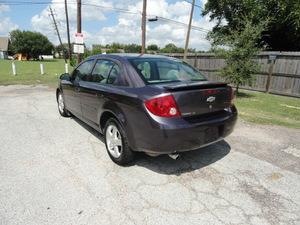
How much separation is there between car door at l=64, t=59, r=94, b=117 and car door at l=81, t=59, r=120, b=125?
9.0 inches

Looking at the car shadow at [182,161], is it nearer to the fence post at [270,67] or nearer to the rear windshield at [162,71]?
the rear windshield at [162,71]

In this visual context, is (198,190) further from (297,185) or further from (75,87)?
(75,87)

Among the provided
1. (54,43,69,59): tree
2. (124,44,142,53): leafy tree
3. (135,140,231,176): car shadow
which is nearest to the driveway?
(135,140,231,176): car shadow

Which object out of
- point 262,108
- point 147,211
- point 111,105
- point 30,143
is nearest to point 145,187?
point 147,211

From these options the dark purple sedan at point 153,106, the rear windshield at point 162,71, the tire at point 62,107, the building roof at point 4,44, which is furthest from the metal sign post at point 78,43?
the building roof at point 4,44

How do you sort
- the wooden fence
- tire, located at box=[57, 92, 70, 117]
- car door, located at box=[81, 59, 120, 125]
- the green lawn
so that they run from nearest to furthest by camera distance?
car door, located at box=[81, 59, 120, 125] → tire, located at box=[57, 92, 70, 117] → the wooden fence → the green lawn

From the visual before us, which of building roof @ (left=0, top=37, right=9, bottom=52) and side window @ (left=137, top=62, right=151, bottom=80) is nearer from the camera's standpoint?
side window @ (left=137, top=62, right=151, bottom=80)

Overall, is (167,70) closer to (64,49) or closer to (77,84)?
(77,84)

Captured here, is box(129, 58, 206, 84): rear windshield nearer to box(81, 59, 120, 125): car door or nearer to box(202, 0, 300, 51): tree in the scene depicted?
box(81, 59, 120, 125): car door

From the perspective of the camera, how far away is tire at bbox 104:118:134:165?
11.3 feet

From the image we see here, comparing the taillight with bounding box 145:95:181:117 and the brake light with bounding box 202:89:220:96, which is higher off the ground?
the brake light with bounding box 202:89:220:96

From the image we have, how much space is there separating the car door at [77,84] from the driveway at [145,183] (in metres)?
0.60

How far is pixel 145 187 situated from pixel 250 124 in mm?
3914

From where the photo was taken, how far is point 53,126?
552cm
